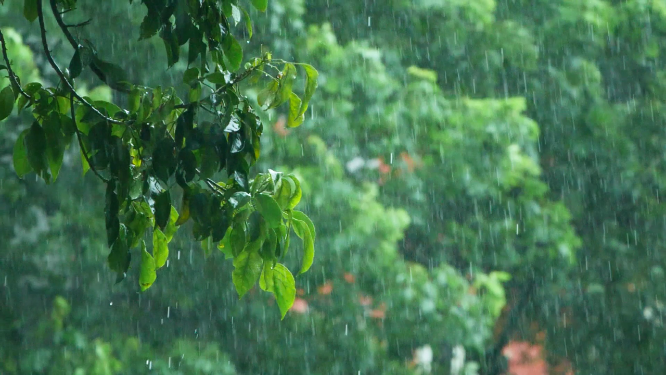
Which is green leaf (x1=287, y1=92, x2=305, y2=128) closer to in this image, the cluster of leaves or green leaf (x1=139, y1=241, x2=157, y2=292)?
the cluster of leaves

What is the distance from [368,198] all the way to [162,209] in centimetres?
518

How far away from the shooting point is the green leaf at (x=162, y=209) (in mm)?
1870

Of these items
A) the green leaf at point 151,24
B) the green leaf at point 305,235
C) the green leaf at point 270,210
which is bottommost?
the green leaf at point 305,235

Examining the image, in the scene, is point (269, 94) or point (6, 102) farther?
point (269, 94)

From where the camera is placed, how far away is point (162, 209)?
6.16 ft

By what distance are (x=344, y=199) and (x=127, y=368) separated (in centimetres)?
194

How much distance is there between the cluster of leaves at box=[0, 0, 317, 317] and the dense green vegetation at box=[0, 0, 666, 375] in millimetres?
4095

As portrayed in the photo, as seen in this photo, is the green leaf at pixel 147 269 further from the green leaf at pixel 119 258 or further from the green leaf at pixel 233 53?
the green leaf at pixel 233 53

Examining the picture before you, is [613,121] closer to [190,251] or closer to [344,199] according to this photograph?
[344,199]

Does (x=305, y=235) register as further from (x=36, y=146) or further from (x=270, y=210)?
(x=36, y=146)

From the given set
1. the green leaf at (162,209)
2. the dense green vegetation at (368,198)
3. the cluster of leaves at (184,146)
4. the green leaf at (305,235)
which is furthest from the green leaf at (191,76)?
the dense green vegetation at (368,198)

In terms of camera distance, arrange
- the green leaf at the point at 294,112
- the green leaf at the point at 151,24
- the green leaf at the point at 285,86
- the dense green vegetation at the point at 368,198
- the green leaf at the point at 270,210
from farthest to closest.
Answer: the dense green vegetation at the point at 368,198
the green leaf at the point at 294,112
the green leaf at the point at 285,86
the green leaf at the point at 151,24
the green leaf at the point at 270,210

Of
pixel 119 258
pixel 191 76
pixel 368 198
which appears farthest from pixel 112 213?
pixel 368 198

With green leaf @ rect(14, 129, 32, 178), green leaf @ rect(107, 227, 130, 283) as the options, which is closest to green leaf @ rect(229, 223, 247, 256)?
green leaf @ rect(107, 227, 130, 283)
